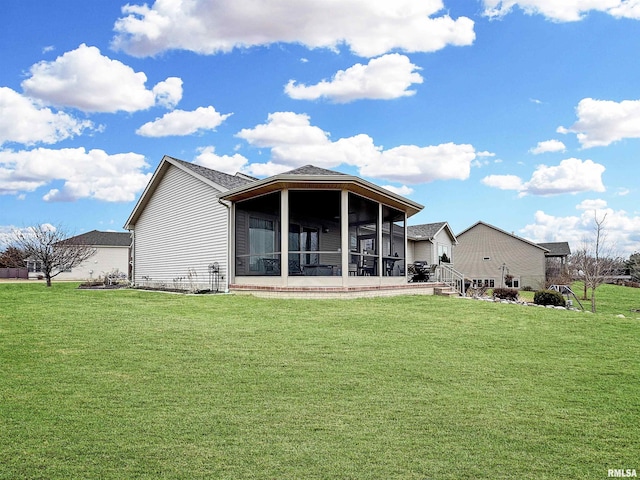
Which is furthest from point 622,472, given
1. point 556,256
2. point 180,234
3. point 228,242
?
point 556,256

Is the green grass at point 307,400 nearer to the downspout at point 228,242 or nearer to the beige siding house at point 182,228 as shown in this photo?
the downspout at point 228,242

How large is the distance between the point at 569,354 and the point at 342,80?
1334cm

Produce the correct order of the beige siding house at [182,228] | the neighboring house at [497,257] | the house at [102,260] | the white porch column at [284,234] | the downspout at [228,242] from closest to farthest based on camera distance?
the white porch column at [284,234]
the downspout at [228,242]
the beige siding house at [182,228]
the neighboring house at [497,257]
the house at [102,260]

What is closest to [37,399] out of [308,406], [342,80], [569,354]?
[308,406]

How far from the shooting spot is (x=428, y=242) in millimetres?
31688

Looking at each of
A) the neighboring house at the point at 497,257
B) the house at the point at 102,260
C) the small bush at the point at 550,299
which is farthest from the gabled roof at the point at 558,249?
the house at the point at 102,260

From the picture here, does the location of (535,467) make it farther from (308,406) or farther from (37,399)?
(37,399)

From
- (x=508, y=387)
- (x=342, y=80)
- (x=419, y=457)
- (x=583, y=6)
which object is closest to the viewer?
(x=419, y=457)

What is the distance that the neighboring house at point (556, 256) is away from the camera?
42575mm

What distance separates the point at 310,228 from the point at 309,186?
4.98 meters

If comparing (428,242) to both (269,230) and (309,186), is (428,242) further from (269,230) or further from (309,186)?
(309,186)

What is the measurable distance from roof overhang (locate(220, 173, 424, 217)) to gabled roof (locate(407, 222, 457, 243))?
16135 mm

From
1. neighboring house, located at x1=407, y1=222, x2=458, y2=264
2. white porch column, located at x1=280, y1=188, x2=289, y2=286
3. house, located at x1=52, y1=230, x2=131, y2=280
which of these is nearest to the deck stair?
white porch column, located at x1=280, y1=188, x2=289, y2=286

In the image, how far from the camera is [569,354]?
7.58 meters
